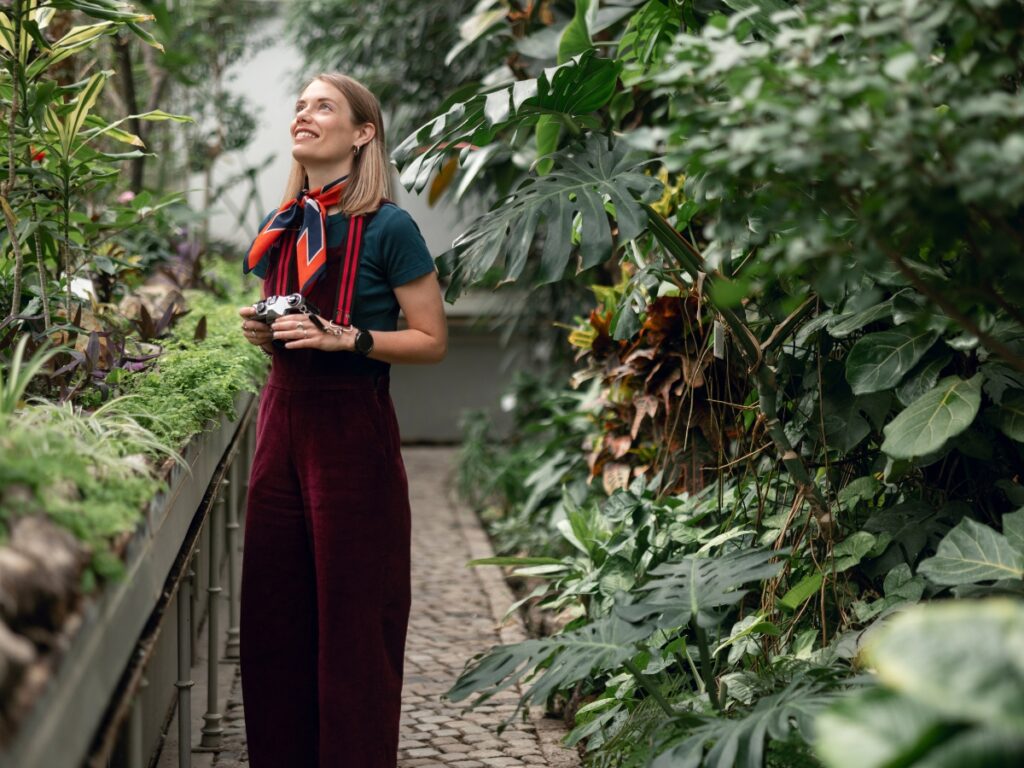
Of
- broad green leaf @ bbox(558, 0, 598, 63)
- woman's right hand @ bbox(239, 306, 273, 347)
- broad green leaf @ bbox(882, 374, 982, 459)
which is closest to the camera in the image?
broad green leaf @ bbox(882, 374, 982, 459)

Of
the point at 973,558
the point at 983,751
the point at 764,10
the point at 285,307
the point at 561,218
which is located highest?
the point at 764,10

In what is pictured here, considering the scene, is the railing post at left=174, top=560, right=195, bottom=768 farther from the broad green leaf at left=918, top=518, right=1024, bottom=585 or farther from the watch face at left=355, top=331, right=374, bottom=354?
the broad green leaf at left=918, top=518, right=1024, bottom=585

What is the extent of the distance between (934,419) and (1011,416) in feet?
0.90

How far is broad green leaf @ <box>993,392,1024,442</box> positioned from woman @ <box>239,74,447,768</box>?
130cm

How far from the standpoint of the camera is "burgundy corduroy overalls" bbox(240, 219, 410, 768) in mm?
2869

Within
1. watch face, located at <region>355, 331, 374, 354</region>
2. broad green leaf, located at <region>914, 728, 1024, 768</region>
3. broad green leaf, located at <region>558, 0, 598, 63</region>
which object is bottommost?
broad green leaf, located at <region>914, 728, 1024, 768</region>

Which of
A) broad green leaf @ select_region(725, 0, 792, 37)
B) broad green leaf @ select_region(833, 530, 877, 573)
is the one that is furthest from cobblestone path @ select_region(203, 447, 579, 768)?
broad green leaf @ select_region(725, 0, 792, 37)

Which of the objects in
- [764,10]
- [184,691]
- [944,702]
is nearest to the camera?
[944,702]

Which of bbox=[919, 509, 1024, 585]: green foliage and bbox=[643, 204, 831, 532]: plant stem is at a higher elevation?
bbox=[643, 204, 831, 532]: plant stem

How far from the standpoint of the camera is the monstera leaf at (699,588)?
2531 millimetres

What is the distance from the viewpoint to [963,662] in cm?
135

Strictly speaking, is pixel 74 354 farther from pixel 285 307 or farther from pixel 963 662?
pixel 963 662

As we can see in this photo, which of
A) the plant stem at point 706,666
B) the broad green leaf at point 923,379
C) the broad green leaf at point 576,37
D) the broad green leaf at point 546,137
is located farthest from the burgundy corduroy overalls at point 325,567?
the broad green leaf at point 576,37

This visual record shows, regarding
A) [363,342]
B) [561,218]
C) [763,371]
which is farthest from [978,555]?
[363,342]
